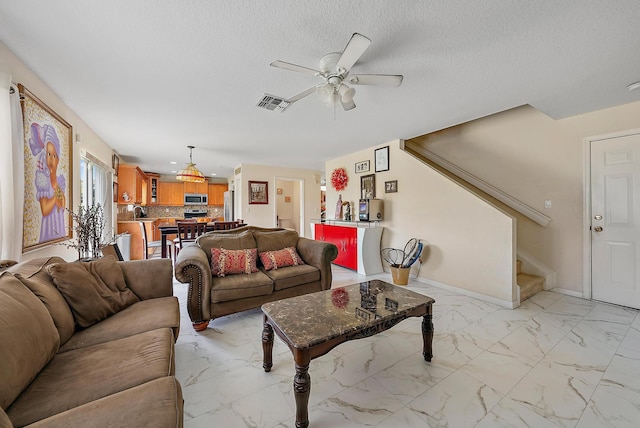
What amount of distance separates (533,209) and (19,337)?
4774 millimetres

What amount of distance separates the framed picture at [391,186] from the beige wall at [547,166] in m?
1.26

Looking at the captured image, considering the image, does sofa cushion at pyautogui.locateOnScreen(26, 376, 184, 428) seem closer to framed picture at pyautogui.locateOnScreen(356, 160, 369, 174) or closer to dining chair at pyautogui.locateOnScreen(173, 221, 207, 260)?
dining chair at pyautogui.locateOnScreen(173, 221, 207, 260)

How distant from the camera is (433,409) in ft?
4.63

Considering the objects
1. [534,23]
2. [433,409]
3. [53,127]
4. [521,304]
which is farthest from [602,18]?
[53,127]

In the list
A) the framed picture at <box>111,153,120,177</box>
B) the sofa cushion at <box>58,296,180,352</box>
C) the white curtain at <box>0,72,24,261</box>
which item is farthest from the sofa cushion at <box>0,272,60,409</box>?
the framed picture at <box>111,153,120,177</box>

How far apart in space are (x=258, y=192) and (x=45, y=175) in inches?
163

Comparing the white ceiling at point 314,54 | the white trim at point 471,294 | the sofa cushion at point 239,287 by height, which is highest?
the white ceiling at point 314,54

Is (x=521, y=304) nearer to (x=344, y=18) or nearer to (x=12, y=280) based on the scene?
(x=344, y=18)

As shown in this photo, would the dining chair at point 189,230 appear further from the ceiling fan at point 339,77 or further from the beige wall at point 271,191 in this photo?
the ceiling fan at point 339,77

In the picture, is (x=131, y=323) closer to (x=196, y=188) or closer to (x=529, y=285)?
(x=529, y=285)

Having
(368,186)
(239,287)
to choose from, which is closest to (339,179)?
(368,186)

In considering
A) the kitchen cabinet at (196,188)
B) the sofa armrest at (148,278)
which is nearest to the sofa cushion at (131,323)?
the sofa armrest at (148,278)

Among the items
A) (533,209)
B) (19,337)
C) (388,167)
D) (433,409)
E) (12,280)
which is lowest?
(433,409)

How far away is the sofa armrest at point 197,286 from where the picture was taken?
226 centimetres
